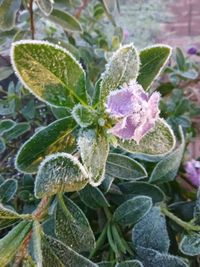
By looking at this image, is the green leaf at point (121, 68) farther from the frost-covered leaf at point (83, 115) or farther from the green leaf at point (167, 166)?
the green leaf at point (167, 166)

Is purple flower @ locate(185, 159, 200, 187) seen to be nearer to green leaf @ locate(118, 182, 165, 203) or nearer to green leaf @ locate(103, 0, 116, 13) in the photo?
green leaf @ locate(118, 182, 165, 203)

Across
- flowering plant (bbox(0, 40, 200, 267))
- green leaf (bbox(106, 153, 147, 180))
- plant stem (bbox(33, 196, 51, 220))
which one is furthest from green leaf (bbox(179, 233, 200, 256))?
plant stem (bbox(33, 196, 51, 220))

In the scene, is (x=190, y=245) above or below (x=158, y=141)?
below

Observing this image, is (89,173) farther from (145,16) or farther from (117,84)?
(145,16)

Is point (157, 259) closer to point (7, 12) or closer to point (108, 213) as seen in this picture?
point (108, 213)

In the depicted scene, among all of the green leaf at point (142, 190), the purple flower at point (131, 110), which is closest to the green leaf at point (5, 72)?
the green leaf at point (142, 190)

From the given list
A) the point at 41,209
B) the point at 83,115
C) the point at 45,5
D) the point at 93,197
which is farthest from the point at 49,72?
the point at 45,5
